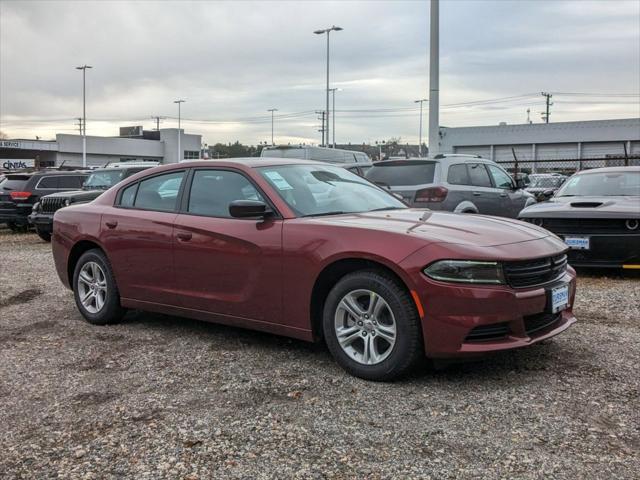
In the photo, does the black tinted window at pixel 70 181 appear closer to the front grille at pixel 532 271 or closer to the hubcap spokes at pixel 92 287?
the hubcap spokes at pixel 92 287

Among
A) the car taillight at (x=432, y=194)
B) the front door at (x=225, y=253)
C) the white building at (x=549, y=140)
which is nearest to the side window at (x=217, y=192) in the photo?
the front door at (x=225, y=253)

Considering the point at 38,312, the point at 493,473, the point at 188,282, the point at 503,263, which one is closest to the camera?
the point at 493,473

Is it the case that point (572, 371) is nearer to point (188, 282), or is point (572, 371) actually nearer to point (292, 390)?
point (292, 390)

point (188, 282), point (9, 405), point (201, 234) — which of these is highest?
point (201, 234)

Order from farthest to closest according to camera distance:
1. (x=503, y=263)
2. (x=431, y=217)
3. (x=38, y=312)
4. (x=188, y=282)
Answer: (x=38, y=312) < (x=188, y=282) < (x=431, y=217) < (x=503, y=263)

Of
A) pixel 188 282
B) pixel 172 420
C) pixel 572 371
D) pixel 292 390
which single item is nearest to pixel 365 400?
pixel 292 390

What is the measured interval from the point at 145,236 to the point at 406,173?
5.61m

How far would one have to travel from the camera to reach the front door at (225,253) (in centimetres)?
462

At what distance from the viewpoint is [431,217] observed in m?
4.75

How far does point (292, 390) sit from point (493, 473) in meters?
1.48

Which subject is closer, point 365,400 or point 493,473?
point 493,473

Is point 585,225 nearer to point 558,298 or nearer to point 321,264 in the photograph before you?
point 558,298

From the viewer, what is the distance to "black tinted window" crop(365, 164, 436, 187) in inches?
395

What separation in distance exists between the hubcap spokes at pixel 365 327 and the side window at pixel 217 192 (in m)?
1.20
